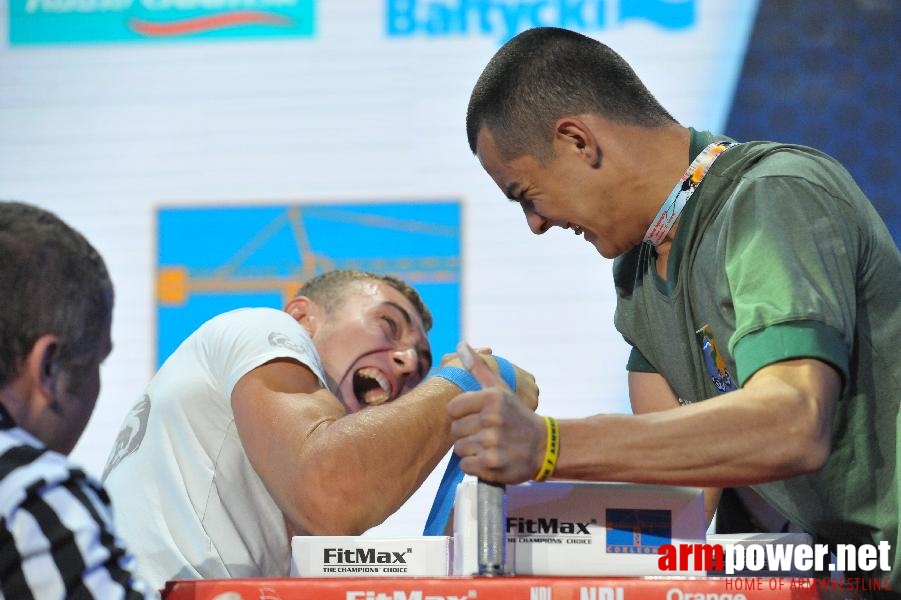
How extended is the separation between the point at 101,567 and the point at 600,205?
98 centimetres

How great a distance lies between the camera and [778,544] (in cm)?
138

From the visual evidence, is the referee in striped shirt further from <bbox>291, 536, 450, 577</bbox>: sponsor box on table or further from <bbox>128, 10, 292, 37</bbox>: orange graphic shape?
<bbox>128, 10, 292, 37</bbox>: orange graphic shape

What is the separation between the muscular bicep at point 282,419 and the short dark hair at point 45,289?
1.73 feet

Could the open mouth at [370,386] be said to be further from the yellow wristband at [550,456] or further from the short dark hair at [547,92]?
the yellow wristband at [550,456]

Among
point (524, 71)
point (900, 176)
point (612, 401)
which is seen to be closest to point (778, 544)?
point (524, 71)

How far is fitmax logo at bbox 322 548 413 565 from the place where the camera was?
4.52ft

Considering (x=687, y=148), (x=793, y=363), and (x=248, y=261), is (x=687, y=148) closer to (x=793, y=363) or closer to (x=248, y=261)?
(x=793, y=363)

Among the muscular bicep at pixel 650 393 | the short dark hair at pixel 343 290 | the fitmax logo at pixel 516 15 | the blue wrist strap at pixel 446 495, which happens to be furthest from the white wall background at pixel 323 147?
the blue wrist strap at pixel 446 495

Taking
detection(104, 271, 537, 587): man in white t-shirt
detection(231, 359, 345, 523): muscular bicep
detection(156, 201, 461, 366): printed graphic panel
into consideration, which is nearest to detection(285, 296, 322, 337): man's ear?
detection(104, 271, 537, 587): man in white t-shirt

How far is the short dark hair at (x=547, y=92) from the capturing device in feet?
5.59

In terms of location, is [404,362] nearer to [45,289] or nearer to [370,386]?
[370,386]

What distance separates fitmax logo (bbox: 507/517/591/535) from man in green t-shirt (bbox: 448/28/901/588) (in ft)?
0.24

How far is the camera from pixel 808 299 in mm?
1343

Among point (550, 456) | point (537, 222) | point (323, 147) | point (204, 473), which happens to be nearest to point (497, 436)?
point (550, 456)
